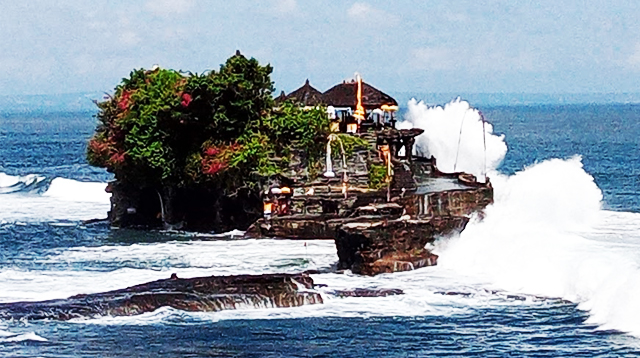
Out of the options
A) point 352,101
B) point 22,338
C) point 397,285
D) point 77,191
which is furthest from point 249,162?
point 77,191

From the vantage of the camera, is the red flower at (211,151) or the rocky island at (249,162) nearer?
the rocky island at (249,162)

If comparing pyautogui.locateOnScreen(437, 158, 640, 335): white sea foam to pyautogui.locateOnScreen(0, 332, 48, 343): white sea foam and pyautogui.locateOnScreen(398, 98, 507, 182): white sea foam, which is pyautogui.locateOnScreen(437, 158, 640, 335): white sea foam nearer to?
pyautogui.locateOnScreen(0, 332, 48, 343): white sea foam

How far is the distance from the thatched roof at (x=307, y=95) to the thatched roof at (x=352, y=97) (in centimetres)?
35

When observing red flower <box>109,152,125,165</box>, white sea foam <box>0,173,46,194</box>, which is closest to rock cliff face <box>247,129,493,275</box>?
red flower <box>109,152,125,165</box>

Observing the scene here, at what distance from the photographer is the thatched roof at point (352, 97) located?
66.8m

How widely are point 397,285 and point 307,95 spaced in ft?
92.0

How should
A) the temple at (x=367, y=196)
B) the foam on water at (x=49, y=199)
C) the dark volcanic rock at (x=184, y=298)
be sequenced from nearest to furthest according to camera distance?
the dark volcanic rock at (x=184, y=298), the temple at (x=367, y=196), the foam on water at (x=49, y=199)

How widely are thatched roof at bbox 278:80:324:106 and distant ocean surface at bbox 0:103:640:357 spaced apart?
34.2 ft

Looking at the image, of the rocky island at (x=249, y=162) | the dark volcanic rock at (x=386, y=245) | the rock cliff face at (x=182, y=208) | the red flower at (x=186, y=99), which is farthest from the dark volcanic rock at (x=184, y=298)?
the red flower at (x=186, y=99)

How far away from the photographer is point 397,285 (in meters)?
40.9

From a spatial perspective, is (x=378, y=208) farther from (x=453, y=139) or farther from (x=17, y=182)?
(x=17, y=182)

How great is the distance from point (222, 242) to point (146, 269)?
8444 mm

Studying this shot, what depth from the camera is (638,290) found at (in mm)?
36781

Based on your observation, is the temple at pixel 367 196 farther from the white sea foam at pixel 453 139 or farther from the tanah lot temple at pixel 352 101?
the white sea foam at pixel 453 139
